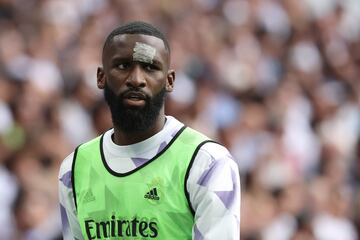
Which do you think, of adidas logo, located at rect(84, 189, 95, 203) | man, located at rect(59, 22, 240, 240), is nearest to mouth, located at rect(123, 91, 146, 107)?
man, located at rect(59, 22, 240, 240)

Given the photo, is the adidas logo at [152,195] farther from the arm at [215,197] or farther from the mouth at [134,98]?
the mouth at [134,98]

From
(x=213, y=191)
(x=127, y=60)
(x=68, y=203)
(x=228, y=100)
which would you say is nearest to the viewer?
(x=213, y=191)

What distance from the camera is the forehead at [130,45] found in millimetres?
3998

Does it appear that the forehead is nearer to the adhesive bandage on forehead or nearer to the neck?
the adhesive bandage on forehead

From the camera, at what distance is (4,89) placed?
8984 mm

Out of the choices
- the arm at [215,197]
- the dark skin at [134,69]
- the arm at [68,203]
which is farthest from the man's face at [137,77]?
the arm at [68,203]

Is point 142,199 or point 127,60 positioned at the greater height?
point 127,60

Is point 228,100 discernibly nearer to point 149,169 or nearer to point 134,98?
point 149,169

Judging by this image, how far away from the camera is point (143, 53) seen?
13.0 ft

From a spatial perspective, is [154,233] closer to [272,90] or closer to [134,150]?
[134,150]

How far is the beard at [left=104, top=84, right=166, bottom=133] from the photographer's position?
4016 mm

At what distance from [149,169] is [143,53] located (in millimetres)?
461

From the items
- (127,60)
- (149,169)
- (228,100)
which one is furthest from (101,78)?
(228,100)

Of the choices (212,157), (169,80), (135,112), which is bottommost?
(212,157)
